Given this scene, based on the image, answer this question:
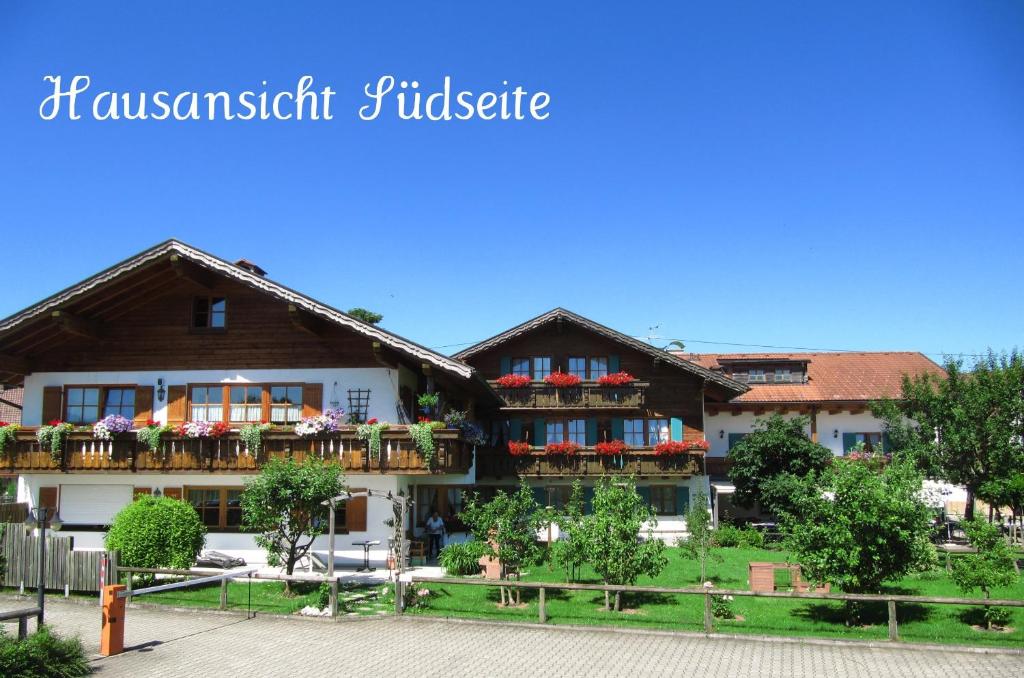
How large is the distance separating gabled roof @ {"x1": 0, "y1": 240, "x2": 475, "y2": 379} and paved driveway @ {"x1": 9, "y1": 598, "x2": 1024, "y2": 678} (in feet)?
25.8

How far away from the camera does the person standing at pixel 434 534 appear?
2455cm

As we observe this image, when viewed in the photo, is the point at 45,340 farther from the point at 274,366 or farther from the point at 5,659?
the point at 5,659

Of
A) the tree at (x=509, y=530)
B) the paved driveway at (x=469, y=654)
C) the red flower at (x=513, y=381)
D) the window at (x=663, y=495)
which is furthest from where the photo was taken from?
the red flower at (x=513, y=381)

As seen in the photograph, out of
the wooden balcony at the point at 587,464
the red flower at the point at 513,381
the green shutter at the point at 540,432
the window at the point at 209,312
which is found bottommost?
the wooden balcony at the point at 587,464

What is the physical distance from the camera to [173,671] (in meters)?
12.7

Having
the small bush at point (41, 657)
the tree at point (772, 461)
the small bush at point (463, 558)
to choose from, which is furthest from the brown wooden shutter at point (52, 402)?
the tree at point (772, 461)

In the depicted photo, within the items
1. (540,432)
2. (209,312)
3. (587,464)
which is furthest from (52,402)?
(587,464)

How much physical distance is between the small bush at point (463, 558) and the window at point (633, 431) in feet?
55.9

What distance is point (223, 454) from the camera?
22.5 meters

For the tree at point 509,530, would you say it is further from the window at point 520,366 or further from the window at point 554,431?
the window at point 520,366

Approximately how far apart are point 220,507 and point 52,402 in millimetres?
5806

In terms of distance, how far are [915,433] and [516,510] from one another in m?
18.5

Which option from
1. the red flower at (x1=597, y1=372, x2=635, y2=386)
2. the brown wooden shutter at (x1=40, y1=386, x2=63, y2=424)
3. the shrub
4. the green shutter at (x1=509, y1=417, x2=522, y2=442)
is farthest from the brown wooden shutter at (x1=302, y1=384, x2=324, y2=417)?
the red flower at (x1=597, y1=372, x2=635, y2=386)

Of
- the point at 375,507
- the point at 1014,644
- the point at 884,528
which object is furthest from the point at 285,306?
the point at 1014,644
